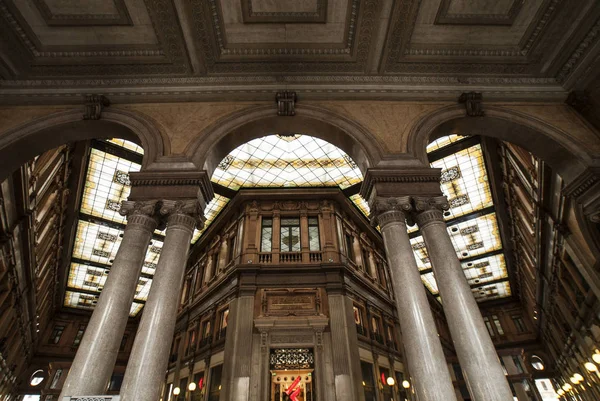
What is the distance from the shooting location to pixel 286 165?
14.9 m

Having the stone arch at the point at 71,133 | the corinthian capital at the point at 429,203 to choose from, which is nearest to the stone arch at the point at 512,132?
the corinthian capital at the point at 429,203

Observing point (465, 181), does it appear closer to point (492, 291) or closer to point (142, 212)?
point (142, 212)

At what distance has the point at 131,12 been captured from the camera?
571cm

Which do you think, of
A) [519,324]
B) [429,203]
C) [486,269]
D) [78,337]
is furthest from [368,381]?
[78,337]

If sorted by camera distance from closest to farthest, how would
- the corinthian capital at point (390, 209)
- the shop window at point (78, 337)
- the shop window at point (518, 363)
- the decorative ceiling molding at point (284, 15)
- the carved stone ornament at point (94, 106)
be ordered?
the corinthian capital at point (390, 209) < the decorative ceiling molding at point (284, 15) < the carved stone ornament at point (94, 106) < the shop window at point (518, 363) < the shop window at point (78, 337)

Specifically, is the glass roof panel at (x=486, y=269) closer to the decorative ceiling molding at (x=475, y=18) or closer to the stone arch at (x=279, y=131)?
the decorative ceiling molding at (x=475, y=18)

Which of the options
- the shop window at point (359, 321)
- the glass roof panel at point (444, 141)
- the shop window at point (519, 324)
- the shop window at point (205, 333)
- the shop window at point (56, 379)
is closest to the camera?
the glass roof panel at point (444, 141)

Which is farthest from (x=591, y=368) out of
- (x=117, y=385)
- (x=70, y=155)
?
(x=117, y=385)

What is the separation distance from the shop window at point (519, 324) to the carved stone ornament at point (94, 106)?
29522mm

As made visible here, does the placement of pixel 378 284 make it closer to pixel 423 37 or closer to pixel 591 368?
pixel 591 368

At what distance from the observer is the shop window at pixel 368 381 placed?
1195 cm

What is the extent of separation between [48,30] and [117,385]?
23814mm

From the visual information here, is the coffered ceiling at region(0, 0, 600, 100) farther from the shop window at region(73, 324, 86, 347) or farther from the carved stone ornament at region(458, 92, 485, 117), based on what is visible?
the shop window at region(73, 324, 86, 347)

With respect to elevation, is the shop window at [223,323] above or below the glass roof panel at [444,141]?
below
